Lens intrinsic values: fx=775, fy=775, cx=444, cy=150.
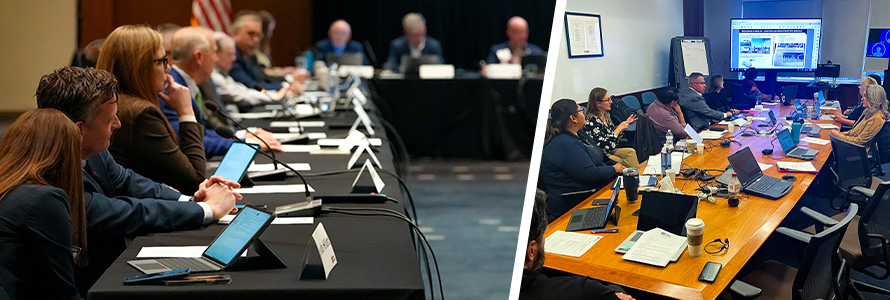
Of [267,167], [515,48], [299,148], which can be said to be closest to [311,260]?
[267,167]

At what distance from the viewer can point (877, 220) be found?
0.96 metres

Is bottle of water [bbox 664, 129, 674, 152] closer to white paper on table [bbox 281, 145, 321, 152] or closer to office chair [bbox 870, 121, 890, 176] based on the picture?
office chair [bbox 870, 121, 890, 176]

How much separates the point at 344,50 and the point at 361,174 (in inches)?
236

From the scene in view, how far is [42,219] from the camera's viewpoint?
1555 mm

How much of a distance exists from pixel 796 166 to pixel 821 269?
0.43ft

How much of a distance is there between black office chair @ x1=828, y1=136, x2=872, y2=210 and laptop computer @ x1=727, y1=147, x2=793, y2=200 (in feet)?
0.19

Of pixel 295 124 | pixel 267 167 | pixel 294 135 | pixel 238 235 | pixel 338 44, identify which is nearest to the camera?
pixel 238 235

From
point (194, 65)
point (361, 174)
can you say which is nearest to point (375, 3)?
point (194, 65)

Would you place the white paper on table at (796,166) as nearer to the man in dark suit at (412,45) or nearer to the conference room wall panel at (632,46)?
the conference room wall panel at (632,46)

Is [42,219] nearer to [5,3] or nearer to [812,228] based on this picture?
[812,228]

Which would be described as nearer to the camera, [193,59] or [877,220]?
[877,220]

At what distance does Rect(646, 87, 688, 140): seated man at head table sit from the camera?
1.00 metres

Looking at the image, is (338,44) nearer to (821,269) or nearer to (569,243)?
(569,243)

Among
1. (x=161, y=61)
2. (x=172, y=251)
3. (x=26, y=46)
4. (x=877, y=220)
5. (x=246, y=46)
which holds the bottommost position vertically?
(x=172, y=251)
